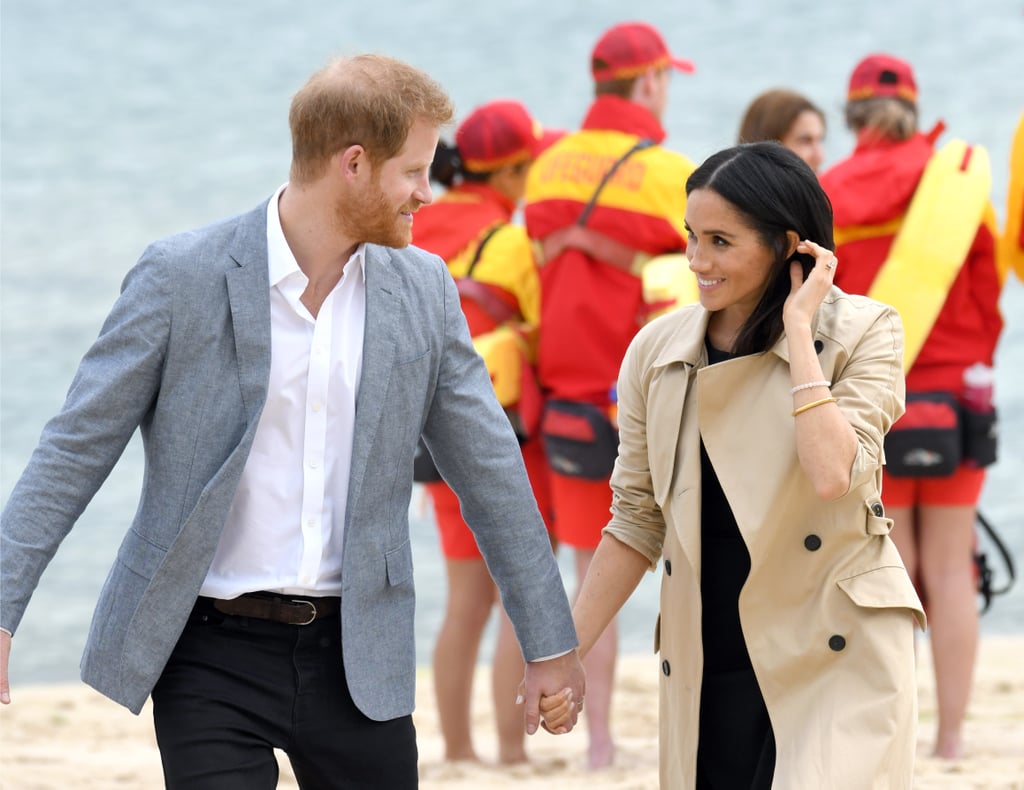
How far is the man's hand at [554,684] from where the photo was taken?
3.17 m

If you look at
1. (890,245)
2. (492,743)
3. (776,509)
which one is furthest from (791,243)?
(492,743)

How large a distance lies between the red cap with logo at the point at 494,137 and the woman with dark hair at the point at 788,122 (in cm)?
70

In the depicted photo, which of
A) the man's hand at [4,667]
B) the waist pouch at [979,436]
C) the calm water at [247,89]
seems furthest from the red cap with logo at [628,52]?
the calm water at [247,89]

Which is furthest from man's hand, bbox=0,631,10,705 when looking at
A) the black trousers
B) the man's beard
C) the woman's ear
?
the woman's ear

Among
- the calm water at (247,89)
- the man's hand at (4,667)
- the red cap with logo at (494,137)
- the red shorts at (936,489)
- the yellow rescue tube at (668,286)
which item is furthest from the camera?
the calm water at (247,89)

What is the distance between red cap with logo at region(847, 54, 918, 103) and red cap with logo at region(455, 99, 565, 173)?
40.9 inches

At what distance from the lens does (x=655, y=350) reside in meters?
3.18

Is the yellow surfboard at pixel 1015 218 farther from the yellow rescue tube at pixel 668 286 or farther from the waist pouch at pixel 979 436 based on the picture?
the yellow rescue tube at pixel 668 286

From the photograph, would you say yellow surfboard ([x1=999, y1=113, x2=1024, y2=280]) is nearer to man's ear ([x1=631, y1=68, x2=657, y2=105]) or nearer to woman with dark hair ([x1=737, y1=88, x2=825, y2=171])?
woman with dark hair ([x1=737, y1=88, x2=825, y2=171])

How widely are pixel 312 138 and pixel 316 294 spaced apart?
274mm

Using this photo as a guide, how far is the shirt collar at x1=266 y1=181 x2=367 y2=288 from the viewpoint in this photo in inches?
115

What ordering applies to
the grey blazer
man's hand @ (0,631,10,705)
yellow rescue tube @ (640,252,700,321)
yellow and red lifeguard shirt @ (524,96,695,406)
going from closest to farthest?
1. man's hand @ (0,631,10,705)
2. the grey blazer
3. yellow rescue tube @ (640,252,700,321)
4. yellow and red lifeguard shirt @ (524,96,695,406)

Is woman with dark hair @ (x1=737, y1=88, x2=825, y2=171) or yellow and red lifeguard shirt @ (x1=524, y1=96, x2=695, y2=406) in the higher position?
woman with dark hair @ (x1=737, y1=88, x2=825, y2=171)

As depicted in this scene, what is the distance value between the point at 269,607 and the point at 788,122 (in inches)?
120
